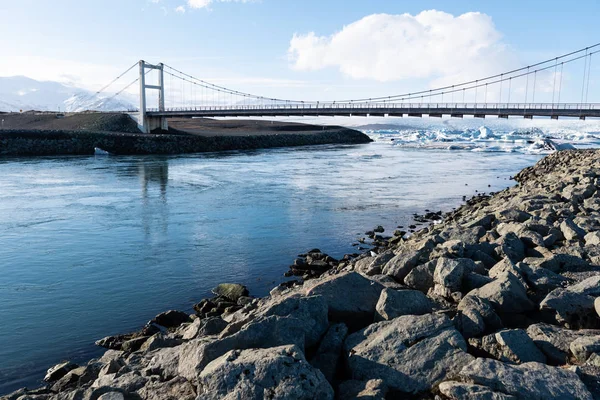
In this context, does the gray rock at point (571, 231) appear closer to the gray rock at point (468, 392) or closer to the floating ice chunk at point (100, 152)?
the gray rock at point (468, 392)

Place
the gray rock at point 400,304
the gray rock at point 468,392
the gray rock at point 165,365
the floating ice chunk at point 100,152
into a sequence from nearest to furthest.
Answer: the gray rock at point 468,392 → the gray rock at point 165,365 → the gray rock at point 400,304 → the floating ice chunk at point 100,152

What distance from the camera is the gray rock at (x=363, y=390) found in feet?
9.60

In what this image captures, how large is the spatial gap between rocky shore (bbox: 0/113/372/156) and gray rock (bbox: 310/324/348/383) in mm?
33399

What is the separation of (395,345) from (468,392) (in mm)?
628

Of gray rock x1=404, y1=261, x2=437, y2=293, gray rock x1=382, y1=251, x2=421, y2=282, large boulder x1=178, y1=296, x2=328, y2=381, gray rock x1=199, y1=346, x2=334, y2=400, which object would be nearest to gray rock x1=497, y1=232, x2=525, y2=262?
gray rock x1=382, y1=251, x2=421, y2=282

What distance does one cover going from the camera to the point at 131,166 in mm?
26453

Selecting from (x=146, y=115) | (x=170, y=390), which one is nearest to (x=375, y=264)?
(x=170, y=390)

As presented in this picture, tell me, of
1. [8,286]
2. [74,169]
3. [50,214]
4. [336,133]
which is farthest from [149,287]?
[336,133]

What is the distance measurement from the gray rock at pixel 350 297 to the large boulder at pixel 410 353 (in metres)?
0.41

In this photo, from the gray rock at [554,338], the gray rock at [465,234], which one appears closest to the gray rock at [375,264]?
the gray rock at [465,234]

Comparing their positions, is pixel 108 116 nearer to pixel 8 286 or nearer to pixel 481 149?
pixel 481 149

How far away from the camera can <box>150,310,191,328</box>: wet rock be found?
237 inches

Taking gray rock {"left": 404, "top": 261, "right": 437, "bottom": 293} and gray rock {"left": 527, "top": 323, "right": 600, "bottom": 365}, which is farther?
gray rock {"left": 404, "top": 261, "right": 437, "bottom": 293}

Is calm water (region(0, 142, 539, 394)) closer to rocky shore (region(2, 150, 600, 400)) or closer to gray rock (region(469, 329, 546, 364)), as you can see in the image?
rocky shore (region(2, 150, 600, 400))
